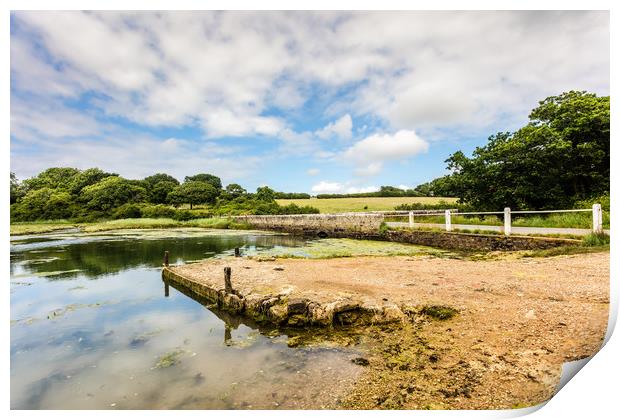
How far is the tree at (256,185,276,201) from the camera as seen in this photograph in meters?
50.8

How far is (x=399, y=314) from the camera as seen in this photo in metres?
5.65

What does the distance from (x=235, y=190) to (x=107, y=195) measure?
2055 centimetres

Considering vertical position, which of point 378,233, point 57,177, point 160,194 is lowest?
point 378,233

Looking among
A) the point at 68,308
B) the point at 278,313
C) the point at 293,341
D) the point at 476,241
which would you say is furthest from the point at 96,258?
the point at 476,241

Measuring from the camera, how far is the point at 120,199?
48281 mm

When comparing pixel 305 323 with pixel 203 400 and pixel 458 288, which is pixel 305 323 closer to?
pixel 203 400

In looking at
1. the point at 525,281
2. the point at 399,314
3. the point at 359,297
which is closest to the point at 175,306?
the point at 359,297

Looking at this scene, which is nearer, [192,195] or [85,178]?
[85,178]

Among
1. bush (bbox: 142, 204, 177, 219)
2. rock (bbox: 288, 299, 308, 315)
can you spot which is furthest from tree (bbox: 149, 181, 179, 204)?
rock (bbox: 288, 299, 308, 315)

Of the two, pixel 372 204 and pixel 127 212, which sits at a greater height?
pixel 372 204

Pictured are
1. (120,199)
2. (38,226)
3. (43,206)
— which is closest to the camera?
(43,206)

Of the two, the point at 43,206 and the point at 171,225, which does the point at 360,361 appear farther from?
the point at 171,225

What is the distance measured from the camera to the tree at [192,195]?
5456 cm

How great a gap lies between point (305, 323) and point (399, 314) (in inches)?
65.9
